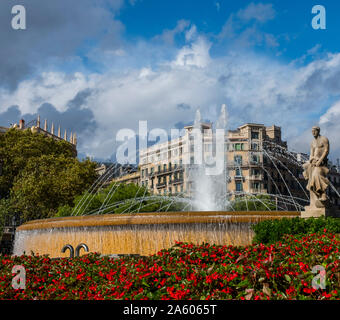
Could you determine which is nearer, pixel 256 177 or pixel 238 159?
pixel 256 177

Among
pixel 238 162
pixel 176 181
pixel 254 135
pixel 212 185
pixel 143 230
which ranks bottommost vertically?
pixel 143 230

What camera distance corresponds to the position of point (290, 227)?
13219 millimetres

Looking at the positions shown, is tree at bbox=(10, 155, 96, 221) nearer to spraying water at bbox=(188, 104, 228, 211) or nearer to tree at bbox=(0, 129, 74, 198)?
tree at bbox=(0, 129, 74, 198)

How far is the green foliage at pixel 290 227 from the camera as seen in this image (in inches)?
511

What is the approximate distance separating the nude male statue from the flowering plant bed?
Answer: 357cm

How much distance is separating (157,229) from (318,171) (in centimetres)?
511

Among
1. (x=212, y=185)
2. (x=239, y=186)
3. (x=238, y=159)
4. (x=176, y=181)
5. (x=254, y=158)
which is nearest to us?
(x=212, y=185)

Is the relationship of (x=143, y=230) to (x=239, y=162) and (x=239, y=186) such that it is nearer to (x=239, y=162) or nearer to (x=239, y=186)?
(x=239, y=186)

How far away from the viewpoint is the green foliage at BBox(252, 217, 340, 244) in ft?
42.5

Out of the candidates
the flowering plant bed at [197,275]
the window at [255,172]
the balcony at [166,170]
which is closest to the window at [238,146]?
the window at [255,172]
